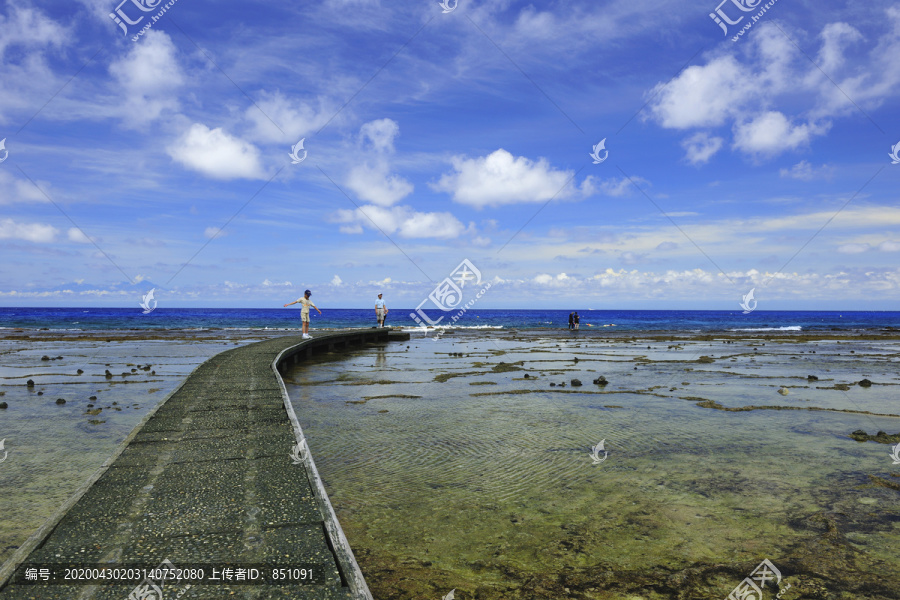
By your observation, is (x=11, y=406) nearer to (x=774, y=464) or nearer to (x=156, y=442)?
(x=156, y=442)

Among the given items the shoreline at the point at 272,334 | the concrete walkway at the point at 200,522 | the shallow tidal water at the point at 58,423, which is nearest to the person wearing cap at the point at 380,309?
the shoreline at the point at 272,334

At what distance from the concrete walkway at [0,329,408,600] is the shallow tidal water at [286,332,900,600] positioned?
2.34ft

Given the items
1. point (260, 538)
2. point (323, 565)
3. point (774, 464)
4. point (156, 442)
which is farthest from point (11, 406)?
point (774, 464)

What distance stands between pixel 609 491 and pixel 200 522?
164 inches

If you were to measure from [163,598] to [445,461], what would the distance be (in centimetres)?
427

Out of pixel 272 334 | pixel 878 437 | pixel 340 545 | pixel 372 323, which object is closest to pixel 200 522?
pixel 340 545

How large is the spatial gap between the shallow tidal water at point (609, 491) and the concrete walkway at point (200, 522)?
71 centimetres

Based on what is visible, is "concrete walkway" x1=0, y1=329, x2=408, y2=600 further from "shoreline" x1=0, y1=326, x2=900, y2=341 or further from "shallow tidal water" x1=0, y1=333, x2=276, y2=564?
"shoreline" x1=0, y1=326, x2=900, y2=341

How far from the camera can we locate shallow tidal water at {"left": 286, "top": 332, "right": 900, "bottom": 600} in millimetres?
4102

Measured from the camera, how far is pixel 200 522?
12.9 feet

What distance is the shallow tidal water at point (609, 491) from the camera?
4102mm

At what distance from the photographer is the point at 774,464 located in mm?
6715

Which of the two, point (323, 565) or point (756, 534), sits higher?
point (323, 565)

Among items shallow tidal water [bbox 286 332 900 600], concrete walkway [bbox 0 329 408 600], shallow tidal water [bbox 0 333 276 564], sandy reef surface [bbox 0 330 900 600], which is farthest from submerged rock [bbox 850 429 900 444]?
shallow tidal water [bbox 0 333 276 564]
